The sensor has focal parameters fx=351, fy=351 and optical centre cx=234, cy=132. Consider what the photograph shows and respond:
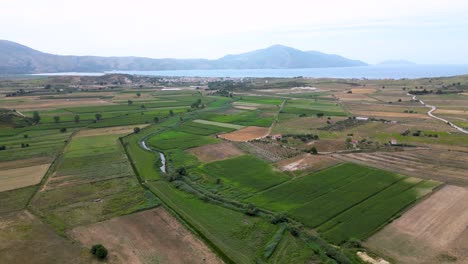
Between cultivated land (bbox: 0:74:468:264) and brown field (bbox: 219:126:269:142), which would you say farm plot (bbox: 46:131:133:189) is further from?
brown field (bbox: 219:126:269:142)

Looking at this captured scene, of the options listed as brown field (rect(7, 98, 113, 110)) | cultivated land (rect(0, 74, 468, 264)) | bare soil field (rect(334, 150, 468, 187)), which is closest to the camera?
cultivated land (rect(0, 74, 468, 264))

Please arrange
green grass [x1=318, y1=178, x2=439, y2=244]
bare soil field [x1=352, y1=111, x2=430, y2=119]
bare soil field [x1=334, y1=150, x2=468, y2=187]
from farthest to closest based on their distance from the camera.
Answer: bare soil field [x1=352, y1=111, x2=430, y2=119] → bare soil field [x1=334, y1=150, x2=468, y2=187] → green grass [x1=318, y1=178, x2=439, y2=244]

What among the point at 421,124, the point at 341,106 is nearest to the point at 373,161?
the point at 421,124

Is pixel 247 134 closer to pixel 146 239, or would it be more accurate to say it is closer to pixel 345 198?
pixel 345 198

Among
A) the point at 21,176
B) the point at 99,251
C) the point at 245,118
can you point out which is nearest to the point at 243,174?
the point at 99,251

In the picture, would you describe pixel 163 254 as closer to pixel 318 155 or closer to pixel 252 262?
pixel 252 262

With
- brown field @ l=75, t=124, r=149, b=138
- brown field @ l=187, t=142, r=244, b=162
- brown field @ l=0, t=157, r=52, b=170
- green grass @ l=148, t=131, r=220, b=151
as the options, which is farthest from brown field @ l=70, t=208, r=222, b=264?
brown field @ l=75, t=124, r=149, b=138

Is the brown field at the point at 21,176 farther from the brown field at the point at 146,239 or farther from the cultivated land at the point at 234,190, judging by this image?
the brown field at the point at 146,239
